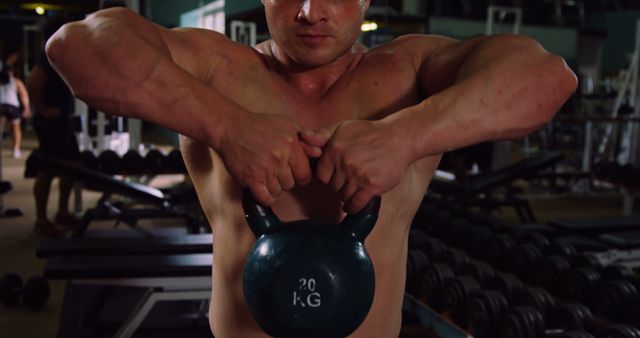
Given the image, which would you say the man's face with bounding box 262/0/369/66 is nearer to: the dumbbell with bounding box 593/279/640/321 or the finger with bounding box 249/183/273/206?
the finger with bounding box 249/183/273/206

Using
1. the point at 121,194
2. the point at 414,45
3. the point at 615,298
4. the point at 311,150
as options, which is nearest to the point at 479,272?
the point at 615,298

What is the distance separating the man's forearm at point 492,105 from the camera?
815mm

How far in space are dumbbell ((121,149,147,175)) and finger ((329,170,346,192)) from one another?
3.81 metres

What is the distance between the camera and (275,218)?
83cm

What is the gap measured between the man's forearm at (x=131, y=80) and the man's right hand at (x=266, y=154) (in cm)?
3

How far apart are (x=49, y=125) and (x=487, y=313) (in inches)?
117

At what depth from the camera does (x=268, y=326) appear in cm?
79

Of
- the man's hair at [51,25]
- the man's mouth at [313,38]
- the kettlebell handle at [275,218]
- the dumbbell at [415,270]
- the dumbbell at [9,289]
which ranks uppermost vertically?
the man's mouth at [313,38]

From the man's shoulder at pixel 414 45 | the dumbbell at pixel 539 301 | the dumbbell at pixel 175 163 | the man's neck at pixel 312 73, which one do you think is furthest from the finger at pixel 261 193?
the dumbbell at pixel 175 163

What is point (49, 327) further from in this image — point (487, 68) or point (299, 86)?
point (487, 68)

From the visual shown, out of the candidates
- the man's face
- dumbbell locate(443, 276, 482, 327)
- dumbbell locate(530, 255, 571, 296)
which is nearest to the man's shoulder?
the man's face

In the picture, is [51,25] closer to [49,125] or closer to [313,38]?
[49,125]

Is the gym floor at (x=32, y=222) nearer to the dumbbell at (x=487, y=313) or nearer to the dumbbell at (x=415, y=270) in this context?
the dumbbell at (x=415, y=270)

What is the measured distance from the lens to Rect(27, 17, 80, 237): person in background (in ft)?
12.9
